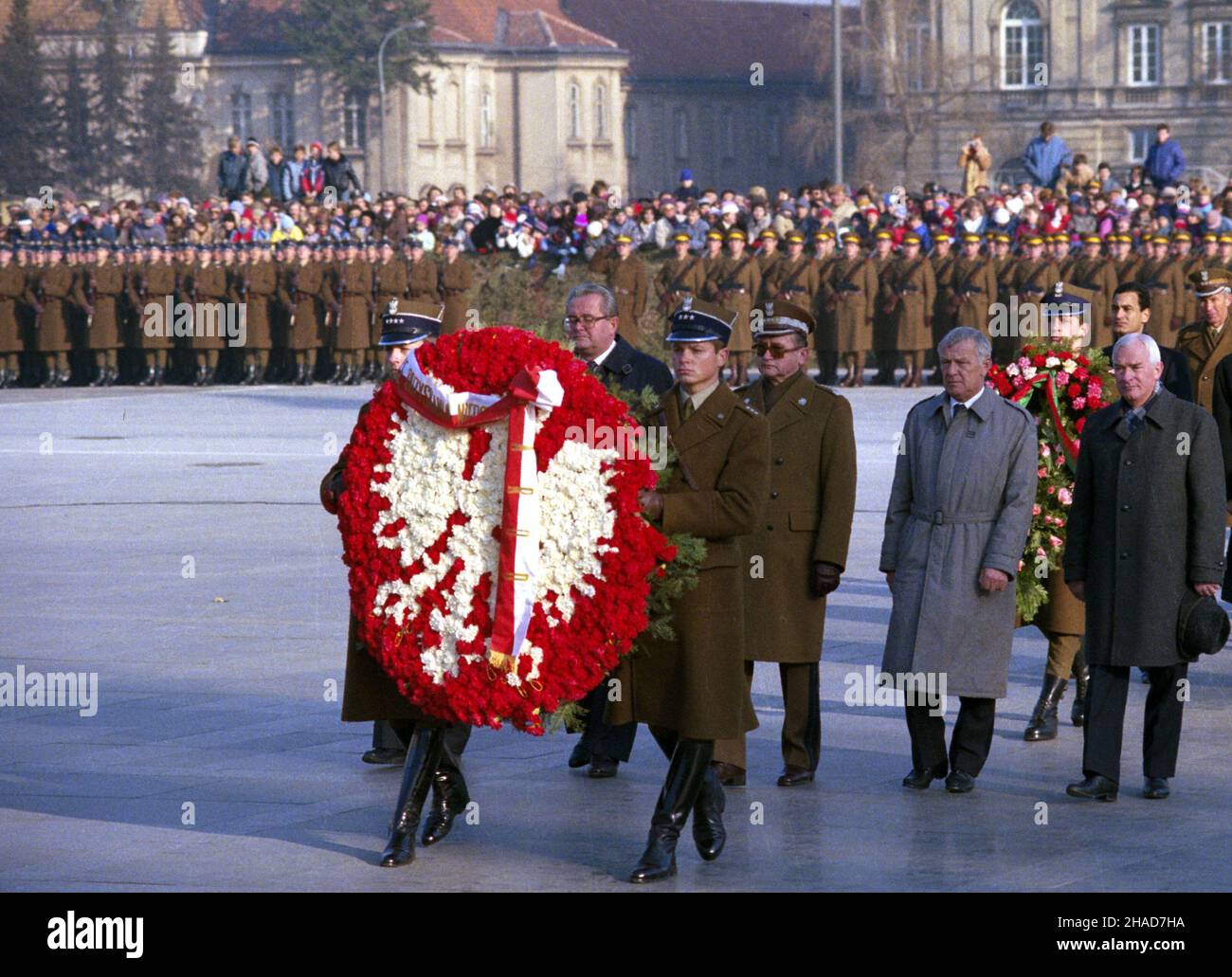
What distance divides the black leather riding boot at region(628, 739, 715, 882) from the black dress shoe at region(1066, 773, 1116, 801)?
1764 mm

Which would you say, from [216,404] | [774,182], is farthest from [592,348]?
[774,182]

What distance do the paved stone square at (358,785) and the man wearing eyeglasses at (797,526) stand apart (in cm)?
44

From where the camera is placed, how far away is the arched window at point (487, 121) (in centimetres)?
9950

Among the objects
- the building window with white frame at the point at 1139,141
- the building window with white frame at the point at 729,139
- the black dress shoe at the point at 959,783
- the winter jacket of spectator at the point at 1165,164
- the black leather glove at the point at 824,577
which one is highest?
the building window with white frame at the point at 729,139

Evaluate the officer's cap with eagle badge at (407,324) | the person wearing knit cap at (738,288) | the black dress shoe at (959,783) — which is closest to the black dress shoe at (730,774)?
the black dress shoe at (959,783)

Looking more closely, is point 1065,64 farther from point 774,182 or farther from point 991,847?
point 991,847

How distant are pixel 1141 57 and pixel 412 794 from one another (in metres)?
84.1

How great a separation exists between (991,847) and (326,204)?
112 ft

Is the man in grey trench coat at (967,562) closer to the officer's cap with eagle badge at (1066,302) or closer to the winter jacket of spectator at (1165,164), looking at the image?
the officer's cap with eagle badge at (1066,302)

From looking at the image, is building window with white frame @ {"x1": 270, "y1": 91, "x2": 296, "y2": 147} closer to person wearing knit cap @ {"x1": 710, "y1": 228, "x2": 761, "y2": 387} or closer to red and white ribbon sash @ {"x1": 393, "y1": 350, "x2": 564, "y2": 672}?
person wearing knit cap @ {"x1": 710, "y1": 228, "x2": 761, "y2": 387}

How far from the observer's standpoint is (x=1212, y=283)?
39.5 ft

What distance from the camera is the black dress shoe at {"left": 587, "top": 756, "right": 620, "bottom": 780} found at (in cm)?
920

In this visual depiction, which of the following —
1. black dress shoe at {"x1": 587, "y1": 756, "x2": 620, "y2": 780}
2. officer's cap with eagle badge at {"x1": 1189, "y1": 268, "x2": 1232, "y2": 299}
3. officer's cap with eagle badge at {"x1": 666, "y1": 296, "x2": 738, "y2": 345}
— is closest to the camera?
officer's cap with eagle badge at {"x1": 666, "y1": 296, "x2": 738, "y2": 345}

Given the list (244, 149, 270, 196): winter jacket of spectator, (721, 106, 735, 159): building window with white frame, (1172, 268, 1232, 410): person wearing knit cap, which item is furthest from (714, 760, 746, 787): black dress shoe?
(721, 106, 735, 159): building window with white frame
